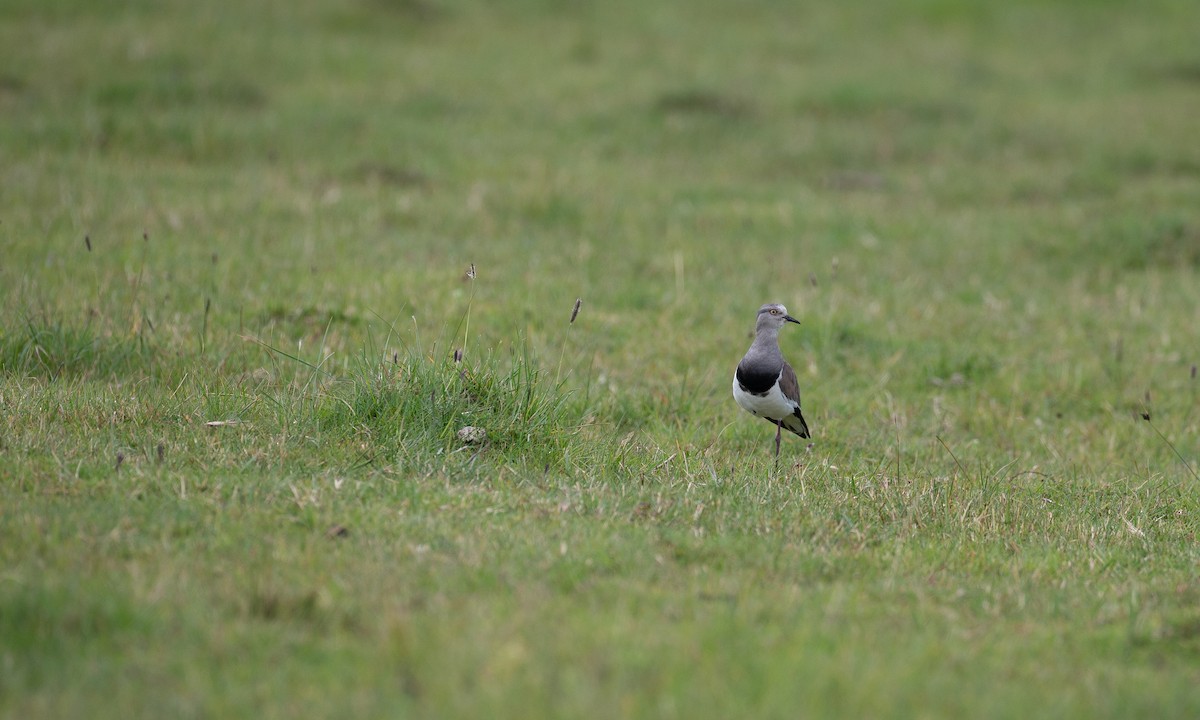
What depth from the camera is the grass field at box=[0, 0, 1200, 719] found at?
12.0 feet

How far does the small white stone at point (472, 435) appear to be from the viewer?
5.61 meters

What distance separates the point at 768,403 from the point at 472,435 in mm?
1678

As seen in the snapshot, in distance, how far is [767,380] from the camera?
20.4ft

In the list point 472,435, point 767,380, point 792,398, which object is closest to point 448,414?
point 472,435

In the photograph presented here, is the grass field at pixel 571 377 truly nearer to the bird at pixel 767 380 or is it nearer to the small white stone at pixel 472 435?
the small white stone at pixel 472 435

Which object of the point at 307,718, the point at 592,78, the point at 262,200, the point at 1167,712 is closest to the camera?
the point at 307,718

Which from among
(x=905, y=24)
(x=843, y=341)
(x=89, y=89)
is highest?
(x=905, y=24)

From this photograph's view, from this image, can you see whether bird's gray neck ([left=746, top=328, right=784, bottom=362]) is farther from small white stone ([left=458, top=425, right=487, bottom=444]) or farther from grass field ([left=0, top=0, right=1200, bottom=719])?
small white stone ([left=458, top=425, right=487, bottom=444])

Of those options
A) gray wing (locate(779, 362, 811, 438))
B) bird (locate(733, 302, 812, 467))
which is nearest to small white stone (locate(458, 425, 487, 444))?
bird (locate(733, 302, 812, 467))

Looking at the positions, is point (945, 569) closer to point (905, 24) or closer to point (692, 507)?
point (692, 507)

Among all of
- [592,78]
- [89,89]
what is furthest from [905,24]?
[89,89]

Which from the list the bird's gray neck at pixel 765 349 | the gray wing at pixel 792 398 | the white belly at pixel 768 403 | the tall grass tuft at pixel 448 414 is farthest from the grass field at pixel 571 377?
the bird's gray neck at pixel 765 349

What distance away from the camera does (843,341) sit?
8.64 m

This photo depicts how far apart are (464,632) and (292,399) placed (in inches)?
96.8
